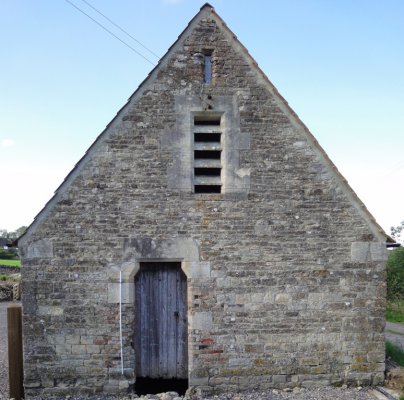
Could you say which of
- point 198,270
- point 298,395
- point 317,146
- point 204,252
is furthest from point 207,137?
point 298,395

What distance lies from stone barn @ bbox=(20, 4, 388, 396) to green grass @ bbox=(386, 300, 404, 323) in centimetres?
1003

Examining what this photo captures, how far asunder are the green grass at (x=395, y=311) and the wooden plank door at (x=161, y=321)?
39.9 feet

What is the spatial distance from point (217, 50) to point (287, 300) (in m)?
4.86

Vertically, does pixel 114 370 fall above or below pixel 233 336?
below

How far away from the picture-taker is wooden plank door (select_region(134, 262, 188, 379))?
7.35m

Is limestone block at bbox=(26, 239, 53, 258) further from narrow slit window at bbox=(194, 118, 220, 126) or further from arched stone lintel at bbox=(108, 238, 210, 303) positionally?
narrow slit window at bbox=(194, 118, 220, 126)

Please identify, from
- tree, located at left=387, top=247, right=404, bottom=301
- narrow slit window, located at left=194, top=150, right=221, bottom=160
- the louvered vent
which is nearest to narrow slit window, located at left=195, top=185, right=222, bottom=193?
the louvered vent

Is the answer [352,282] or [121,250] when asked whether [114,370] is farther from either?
[352,282]

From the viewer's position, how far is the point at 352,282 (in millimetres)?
7387

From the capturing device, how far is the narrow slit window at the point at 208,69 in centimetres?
741

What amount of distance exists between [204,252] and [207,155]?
1860mm

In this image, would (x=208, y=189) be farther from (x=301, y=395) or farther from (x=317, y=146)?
(x=301, y=395)

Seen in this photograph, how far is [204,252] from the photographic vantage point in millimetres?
7164

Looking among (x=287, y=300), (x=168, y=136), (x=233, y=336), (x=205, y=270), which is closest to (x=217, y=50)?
(x=168, y=136)
